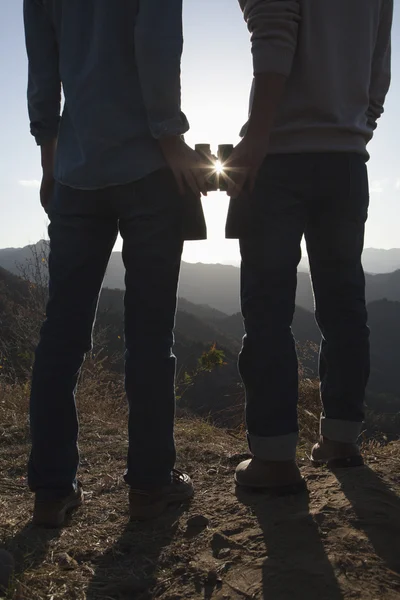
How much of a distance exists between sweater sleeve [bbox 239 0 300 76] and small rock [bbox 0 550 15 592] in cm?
159

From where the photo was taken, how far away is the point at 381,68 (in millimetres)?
2020

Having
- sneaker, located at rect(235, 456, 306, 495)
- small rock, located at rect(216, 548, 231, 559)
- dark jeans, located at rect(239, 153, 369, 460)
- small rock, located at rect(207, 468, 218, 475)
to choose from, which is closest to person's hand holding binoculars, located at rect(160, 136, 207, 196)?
dark jeans, located at rect(239, 153, 369, 460)

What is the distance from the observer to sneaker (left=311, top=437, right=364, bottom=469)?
77.7 inches

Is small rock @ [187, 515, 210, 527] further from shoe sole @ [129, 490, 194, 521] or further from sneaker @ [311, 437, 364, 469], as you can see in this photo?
sneaker @ [311, 437, 364, 469]

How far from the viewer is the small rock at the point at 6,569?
1.32 meters

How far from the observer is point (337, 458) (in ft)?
6.53

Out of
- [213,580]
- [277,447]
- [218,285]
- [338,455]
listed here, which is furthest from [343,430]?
[218,285]

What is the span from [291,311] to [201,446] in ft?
3.71

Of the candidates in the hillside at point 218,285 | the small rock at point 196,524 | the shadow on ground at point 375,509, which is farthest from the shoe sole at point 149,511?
the hillside at point 218,285

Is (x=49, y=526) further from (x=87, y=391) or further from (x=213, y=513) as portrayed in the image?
(x=87, y=391)

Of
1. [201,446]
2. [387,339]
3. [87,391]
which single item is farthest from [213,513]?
[387,339]

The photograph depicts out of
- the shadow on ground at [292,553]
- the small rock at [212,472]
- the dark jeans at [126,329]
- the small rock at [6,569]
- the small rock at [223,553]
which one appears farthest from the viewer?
the small rock at [212,472]

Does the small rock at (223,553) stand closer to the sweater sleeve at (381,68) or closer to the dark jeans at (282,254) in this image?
the dark jeans at (282,254)

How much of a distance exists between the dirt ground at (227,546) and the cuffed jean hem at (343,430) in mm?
124
